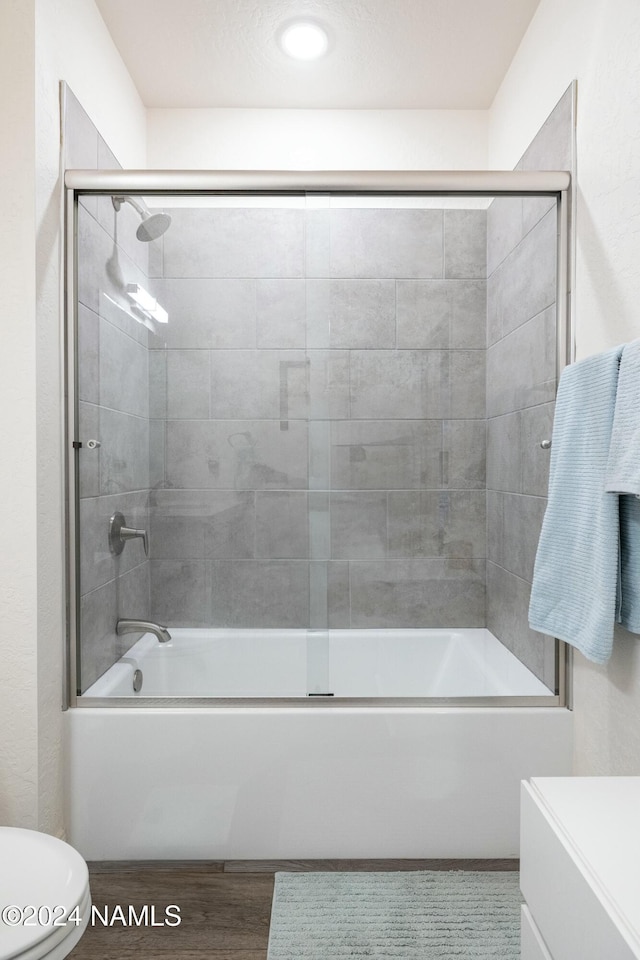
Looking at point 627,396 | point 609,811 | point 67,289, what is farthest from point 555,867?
point 67,289

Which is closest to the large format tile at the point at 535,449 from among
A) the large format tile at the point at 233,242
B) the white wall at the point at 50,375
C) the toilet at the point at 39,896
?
the large format tile at the point at 233,242

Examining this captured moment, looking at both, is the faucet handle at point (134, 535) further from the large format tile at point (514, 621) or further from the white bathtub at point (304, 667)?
the large format tile at point (514, 621)

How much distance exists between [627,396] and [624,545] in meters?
0.34

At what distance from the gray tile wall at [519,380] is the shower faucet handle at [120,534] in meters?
1.04

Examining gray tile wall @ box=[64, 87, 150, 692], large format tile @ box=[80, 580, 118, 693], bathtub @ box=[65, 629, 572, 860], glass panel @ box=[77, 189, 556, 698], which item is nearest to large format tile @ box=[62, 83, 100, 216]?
gray tile wall @ box=[64, 87, 150, 692]

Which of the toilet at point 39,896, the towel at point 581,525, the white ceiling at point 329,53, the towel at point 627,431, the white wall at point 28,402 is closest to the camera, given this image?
the toilet at point 39,896

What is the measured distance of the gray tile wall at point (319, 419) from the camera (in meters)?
1.88

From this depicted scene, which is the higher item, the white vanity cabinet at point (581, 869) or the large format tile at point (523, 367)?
the large format tile at point (523, 367)

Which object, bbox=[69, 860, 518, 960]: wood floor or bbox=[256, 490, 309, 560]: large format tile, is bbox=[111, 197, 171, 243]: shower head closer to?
bbox=[256, 490, 309, 560]: large format tile

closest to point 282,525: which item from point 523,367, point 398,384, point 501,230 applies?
point 398,384

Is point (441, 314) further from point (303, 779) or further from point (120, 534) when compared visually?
point (303, 779)

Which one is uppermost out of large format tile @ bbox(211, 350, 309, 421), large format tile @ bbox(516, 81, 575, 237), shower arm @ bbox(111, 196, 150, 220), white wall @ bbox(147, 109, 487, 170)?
white wall @ bbox(147, 109, 487, 170)

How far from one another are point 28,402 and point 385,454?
100 centimetres

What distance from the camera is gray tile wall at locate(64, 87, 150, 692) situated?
74.0 inches
